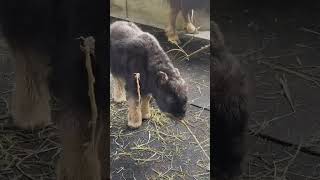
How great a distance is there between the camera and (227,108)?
160 cm

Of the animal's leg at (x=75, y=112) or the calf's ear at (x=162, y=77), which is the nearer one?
the animal's leg at (x=75, y=112)

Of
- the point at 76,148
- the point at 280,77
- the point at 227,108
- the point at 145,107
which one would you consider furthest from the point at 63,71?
the point at 280,77

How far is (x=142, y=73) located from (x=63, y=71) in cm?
31

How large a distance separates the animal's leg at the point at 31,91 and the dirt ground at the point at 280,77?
534 millimetres

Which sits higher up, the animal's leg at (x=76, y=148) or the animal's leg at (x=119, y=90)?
the animal's leg at (x=119, y=90)

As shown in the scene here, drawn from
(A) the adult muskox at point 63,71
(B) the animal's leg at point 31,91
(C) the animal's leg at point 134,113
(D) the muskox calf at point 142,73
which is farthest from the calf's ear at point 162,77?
(B) the animal's leg at point 31,91

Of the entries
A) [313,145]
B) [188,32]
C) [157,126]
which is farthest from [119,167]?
[313,145]

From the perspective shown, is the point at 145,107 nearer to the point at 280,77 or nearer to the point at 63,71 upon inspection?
the point at 63,71

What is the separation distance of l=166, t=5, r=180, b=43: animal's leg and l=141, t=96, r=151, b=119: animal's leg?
0.72ft

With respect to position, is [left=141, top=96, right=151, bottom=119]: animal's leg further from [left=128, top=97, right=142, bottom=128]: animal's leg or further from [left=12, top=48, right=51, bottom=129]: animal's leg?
[left=12, top=48, right=51, bottom=129]: animal's leg

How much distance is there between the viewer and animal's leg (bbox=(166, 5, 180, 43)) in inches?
70.1

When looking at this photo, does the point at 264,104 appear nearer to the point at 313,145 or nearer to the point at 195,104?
the point at 313,145

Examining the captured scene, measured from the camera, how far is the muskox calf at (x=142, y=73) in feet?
5.88

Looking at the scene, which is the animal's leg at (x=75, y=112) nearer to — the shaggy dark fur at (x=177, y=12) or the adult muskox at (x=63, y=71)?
the adult muskox at (x=63, y=71)
